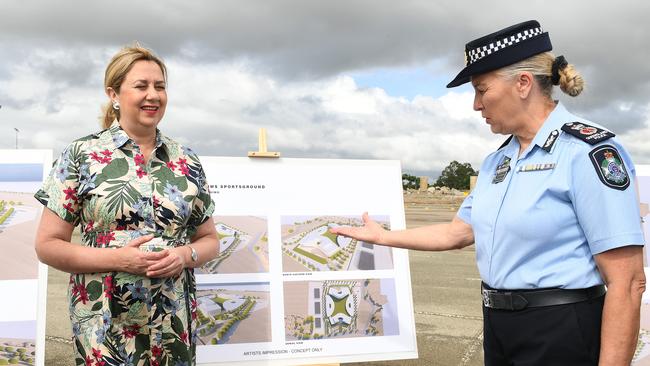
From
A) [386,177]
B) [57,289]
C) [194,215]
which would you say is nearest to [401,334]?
[386,177]

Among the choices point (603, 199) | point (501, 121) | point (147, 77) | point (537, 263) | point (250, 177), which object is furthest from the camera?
point (250, 177)

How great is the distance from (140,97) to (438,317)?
15.0 ft

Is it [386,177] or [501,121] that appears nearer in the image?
[501,121]

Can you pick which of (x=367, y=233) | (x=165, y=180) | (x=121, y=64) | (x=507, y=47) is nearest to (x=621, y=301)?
(x=507, y=47)

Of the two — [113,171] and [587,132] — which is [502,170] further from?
[113,171]

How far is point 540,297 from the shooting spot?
6.13ft

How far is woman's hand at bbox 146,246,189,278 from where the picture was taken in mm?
2162

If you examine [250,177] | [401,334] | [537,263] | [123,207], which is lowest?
[401,334]

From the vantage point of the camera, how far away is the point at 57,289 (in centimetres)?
726

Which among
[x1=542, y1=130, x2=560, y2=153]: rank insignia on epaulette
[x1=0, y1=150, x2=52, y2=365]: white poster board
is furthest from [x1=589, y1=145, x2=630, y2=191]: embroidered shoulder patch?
[x1=0, y1=150, x2=52, y2=365]: white poster board

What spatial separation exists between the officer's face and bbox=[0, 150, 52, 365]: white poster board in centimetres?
246

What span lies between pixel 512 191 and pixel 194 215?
129cm

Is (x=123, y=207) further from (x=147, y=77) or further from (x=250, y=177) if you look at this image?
(x=250, y=177)

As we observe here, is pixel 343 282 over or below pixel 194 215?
below
